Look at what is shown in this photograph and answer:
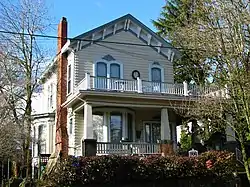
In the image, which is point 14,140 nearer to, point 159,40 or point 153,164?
point 153,164

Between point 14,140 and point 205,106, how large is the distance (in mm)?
11313

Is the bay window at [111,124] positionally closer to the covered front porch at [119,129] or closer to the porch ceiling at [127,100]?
the covered front porch at [119,129]

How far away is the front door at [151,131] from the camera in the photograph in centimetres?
2270

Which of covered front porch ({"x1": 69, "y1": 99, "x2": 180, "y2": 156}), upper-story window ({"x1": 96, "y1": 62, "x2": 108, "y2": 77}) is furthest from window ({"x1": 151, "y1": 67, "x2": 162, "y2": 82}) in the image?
upper-story window ({"x1": 96, "y1": 62, "x2": 108, "y2": 77})

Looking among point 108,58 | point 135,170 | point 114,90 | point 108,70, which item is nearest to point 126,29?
point 108,58

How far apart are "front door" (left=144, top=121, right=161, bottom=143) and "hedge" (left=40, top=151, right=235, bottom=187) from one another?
255 inches

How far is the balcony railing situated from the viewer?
60.5 feet

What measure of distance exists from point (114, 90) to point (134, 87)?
1.40 meters

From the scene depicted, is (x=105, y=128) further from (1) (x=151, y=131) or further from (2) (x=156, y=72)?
(2) (x=156, y=72)

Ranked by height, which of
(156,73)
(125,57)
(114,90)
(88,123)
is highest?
(125,57)

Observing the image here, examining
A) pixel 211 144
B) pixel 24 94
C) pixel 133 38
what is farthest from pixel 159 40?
pixel 24 94

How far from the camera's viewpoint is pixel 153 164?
1551cm

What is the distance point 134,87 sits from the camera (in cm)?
1961

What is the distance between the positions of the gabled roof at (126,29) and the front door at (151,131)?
15.9 ft
